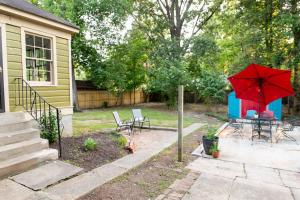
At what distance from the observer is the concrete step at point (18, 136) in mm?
4341

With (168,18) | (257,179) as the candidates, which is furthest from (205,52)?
(257,179)

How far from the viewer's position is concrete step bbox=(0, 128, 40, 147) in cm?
434

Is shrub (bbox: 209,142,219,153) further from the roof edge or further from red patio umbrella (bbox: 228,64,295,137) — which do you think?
the roof edge

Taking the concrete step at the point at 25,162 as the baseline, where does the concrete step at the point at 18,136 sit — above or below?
above

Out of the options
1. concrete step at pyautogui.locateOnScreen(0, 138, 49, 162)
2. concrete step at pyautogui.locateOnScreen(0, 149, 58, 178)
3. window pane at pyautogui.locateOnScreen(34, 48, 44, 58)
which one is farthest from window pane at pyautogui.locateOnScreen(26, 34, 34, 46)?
concrete step at pyautogui.locateOnScreen(0, 149, 58, 178)

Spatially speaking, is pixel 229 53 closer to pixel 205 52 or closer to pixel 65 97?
pixel 205 52

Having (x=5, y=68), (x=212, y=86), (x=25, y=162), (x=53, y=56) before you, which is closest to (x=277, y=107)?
(x=212, y=86)

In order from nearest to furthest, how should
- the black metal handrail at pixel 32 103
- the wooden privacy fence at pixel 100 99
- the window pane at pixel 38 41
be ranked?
the black metal handrail at pixel 32 103 < the window pane at pixel 38 41 < the wooden privacy fence at pixel 100 99

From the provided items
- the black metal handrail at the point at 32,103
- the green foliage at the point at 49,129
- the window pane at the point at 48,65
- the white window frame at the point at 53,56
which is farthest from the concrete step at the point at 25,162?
the window pane at the point at 48,65

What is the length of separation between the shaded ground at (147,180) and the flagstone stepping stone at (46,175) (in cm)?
78

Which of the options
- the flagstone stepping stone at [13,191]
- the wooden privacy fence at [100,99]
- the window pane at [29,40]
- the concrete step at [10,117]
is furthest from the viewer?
the wooden privacy fence at [100,99]

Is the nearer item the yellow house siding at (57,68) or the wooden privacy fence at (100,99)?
the yellow house siding at (57,68)

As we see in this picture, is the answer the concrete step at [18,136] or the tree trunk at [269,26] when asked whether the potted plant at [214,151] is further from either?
the tree trunk at [269,26]

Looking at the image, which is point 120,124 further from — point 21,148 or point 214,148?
point 21,148
